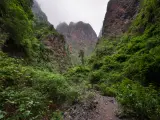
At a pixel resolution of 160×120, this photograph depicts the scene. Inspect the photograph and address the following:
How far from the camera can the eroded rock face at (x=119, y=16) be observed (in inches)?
1423

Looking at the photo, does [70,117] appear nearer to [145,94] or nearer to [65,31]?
[145,94]

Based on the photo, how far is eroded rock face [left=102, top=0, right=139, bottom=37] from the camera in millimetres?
36156

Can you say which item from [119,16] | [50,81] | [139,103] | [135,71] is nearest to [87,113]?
[50,81]

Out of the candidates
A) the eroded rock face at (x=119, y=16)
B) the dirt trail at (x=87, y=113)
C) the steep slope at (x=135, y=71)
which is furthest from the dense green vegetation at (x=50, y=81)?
the eroded rock face at (x=119, y=16)

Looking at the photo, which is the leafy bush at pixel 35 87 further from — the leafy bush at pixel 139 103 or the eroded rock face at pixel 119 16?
the eroded rock face at pixel 119 16

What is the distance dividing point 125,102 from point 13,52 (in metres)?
8.40

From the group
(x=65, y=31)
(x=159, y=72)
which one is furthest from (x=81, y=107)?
(x=65, y=31)

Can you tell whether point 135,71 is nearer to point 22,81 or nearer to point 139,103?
Result: point 139,103

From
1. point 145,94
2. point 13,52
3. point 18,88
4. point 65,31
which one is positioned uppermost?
point 65,31

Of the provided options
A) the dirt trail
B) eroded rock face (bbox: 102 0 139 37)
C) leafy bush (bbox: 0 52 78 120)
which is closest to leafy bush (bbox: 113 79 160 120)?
the dirt trail

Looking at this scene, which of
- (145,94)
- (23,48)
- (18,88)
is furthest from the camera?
(23,48)

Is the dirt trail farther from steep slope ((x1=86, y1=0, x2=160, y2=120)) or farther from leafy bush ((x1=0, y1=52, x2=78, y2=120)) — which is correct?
steep slope ((x1=86, y1=0, x2=160, y2=120))

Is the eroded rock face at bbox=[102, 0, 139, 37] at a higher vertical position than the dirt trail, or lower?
higher

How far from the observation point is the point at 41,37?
24.6 m
